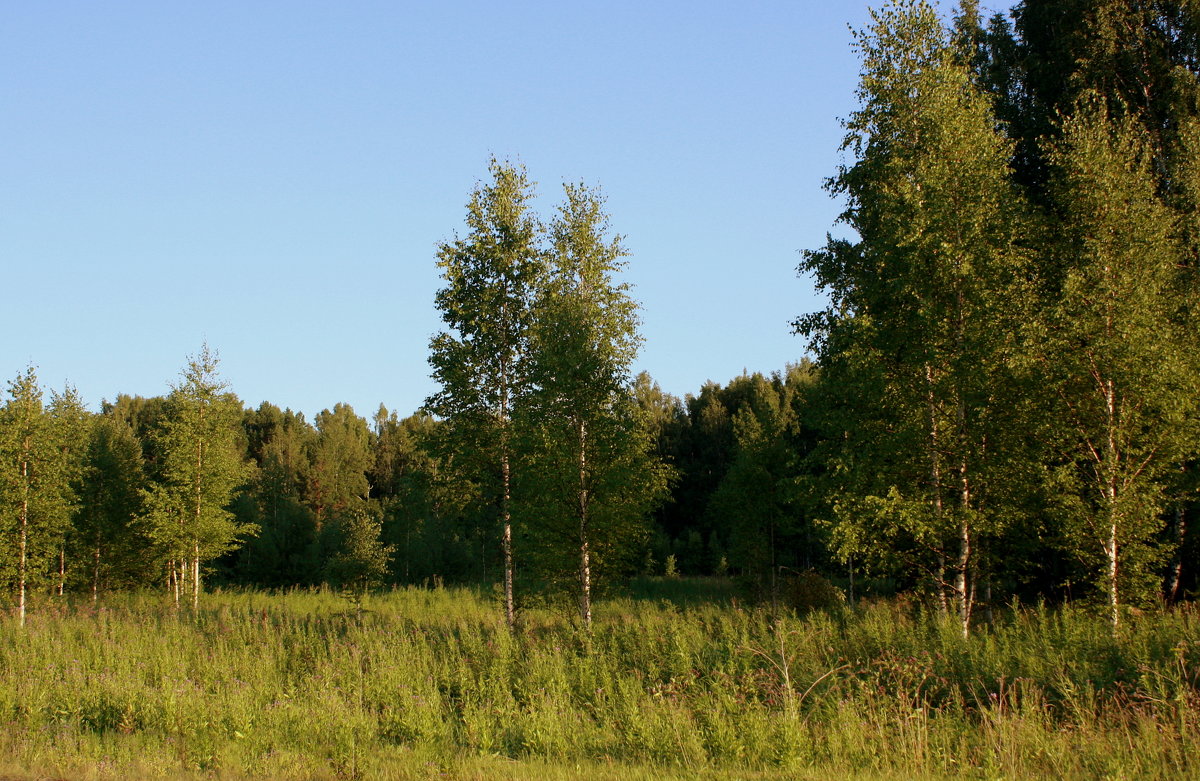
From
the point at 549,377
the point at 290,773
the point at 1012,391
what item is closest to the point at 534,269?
the point at 549,377

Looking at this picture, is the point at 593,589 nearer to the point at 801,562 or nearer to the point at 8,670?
the point at 8,670

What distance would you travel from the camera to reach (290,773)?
28.3 feet

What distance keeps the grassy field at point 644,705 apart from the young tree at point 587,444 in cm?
396

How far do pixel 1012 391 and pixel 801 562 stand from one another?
44511 millimetres

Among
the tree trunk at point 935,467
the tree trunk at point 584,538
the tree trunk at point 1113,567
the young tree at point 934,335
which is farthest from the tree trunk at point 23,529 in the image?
the tree trunk at point 1113,567

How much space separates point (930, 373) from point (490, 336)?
1180 cm

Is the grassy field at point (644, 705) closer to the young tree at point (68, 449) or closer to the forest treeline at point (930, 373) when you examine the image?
the forest treeline at point (930, 373)

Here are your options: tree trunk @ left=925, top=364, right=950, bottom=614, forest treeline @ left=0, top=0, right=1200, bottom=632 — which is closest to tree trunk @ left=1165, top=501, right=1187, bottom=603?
forest treeline @ left=0, top=0, right=1200, bottom=632

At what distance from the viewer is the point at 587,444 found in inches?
810

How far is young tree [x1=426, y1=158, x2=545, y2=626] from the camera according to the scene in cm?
2223

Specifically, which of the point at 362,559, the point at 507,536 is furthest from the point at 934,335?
the point at 362,559

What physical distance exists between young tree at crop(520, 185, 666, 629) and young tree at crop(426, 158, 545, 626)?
6.16ft

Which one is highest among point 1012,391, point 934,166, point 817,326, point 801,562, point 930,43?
point 930,43

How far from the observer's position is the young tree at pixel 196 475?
102 feet
